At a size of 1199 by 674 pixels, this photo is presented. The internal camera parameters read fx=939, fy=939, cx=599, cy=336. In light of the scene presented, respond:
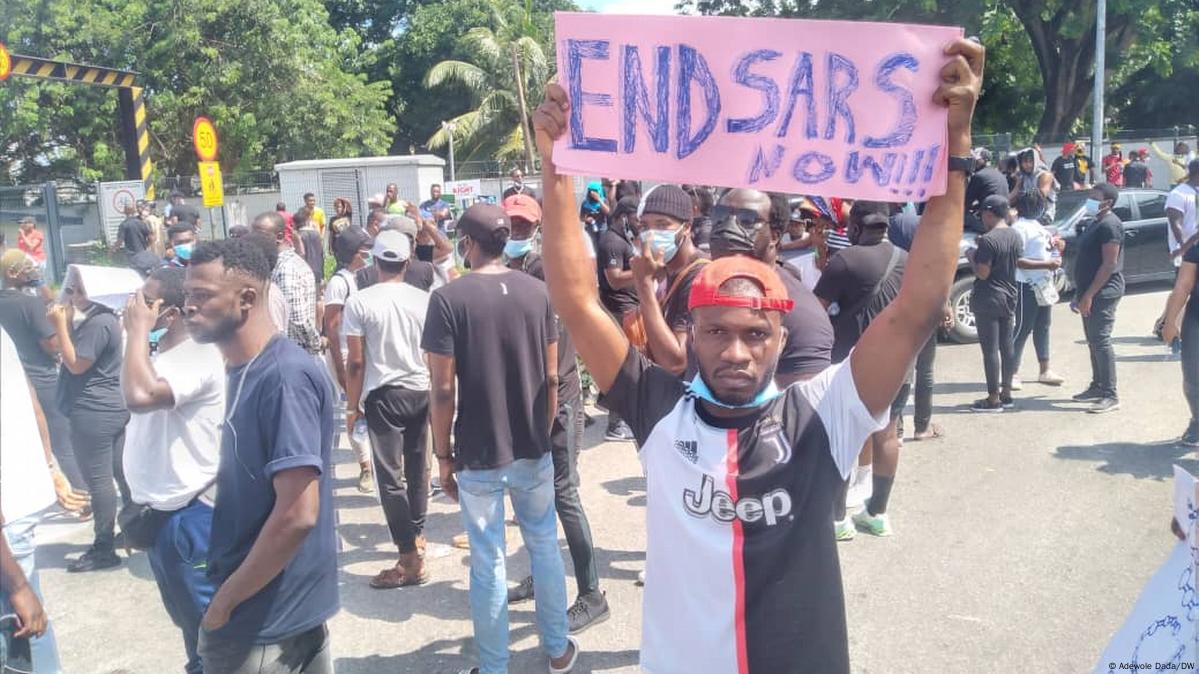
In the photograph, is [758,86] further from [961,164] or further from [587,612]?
[587,612]

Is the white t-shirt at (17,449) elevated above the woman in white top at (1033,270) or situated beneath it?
elevated above

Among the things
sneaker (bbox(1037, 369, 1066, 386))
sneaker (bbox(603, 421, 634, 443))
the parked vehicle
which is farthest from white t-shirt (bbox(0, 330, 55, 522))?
the parked vehicle

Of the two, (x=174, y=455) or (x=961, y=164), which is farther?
(x=174, y=455)

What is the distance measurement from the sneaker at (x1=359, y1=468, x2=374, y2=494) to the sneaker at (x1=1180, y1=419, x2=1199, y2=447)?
Result: 237 inches

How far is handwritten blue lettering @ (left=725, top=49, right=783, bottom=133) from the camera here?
90.7 inches

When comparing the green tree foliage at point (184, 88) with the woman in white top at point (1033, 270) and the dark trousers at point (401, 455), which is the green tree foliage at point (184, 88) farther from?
the woman in white top at point (1033, 270)

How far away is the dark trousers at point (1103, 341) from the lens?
26.2 feet

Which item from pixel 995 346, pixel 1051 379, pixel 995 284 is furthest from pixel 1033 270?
pixel 1051 379

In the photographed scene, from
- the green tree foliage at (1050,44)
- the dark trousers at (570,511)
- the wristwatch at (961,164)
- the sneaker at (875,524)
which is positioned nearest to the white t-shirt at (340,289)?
the dark trousers at (570,511)

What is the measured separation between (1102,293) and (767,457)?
704cm

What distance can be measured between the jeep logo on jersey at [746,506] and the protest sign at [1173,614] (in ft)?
3.30

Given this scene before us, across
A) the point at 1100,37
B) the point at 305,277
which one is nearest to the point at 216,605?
the point at 305,277

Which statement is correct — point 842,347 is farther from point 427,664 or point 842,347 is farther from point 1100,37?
point 1100,37

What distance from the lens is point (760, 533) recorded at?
2.19m
